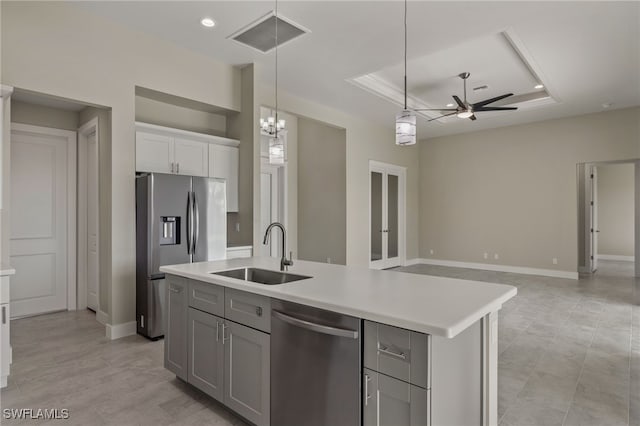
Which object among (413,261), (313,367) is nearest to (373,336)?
(313,367)

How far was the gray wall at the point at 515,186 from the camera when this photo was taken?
6832 mm

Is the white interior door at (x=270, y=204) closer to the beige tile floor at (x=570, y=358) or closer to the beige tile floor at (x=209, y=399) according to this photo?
the beige tile floor at (x=209, y=399)

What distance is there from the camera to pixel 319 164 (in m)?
7.24

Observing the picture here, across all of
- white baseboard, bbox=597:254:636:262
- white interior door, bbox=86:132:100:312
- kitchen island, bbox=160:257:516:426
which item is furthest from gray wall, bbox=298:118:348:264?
white baseboard, bbox=597:254:636:262

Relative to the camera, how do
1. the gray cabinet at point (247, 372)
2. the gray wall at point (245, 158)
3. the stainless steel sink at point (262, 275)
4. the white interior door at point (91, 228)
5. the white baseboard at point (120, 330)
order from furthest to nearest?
the gray wall at point (245, 158), the white interior door at point (91, 228), the white baseboard at point (120, 330), the stainless steel sink at point (262, 275), the gray cabinet at point (247, 372)

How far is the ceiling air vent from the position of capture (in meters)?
3.56

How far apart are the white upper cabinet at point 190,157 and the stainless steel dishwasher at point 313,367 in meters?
2.96

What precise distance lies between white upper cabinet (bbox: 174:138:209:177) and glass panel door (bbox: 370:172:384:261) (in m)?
4.11

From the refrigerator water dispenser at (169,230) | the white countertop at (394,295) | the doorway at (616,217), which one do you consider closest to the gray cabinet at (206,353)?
the white countertop at (394,295)

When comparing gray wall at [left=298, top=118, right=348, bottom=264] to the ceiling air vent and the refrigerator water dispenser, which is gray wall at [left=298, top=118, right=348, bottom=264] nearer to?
the ceiling air vent

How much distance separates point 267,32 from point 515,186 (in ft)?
20.6

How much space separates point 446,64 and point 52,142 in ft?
17.5

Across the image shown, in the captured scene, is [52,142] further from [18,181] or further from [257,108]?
[257,108]

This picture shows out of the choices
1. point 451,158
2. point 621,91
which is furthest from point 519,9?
point 451,158
